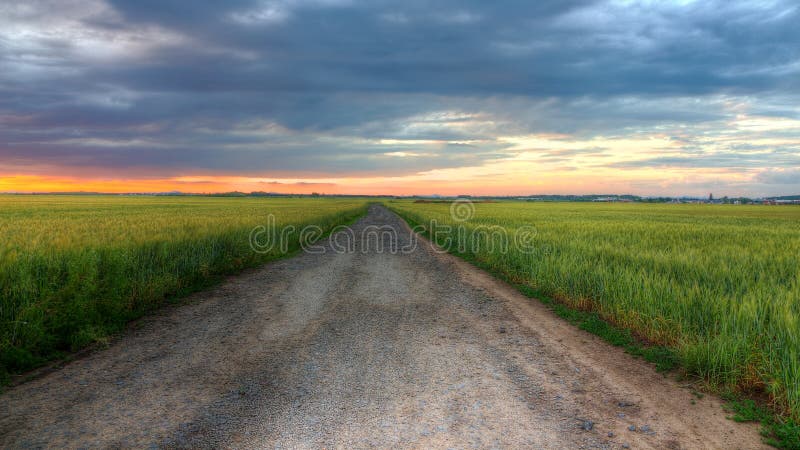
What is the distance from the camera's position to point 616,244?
50.4ft

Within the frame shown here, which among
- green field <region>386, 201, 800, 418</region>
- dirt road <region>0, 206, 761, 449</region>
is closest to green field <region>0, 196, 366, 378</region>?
dirt road <region>0, 206, 761, 449</region>

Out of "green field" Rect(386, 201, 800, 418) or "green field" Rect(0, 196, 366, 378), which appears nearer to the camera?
"green field" Rect(386, 201, 800, 418)

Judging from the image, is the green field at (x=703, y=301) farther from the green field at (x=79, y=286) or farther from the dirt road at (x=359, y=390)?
the green field at (x=79, y=286)

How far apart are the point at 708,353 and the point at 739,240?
1454cm

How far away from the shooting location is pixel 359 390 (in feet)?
17.9

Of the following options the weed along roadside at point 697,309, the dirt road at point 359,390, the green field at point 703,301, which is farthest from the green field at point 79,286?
the green field at point 703,301

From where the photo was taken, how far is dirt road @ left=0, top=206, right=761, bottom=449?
14.5 feet

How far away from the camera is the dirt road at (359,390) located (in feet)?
14.5

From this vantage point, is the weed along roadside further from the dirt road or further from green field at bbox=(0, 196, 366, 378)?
green field at bbox=(0, 196, 366, 378)

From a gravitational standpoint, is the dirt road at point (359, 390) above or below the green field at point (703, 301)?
below

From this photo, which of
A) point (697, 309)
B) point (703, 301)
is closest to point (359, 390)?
point (697, 309)

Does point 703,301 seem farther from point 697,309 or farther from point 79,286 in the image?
point 79,286

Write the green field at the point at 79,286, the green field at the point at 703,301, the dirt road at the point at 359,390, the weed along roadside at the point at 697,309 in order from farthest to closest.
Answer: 1. the green field at the point at 79,286
2. the green field at the point at 703,301
3. the weed along roadside at the point at 697,309
4. the dirt road at the point at 359,390

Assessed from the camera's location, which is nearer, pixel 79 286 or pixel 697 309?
pixel 697 309
